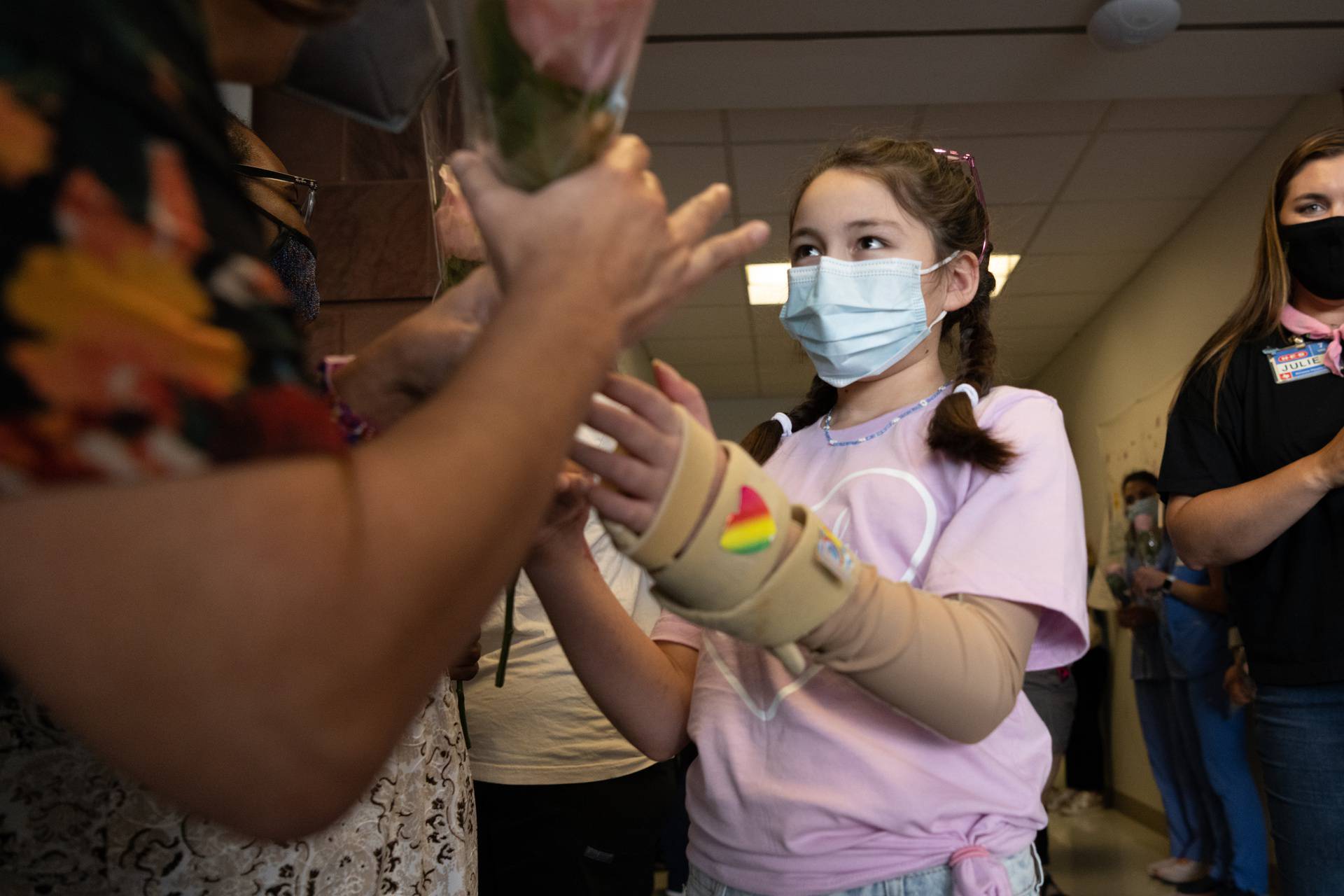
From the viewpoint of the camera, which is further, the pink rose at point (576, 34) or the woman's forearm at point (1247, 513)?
the woman's forearm at point (1247, 513)

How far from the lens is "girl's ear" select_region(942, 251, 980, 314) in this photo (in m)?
1.34

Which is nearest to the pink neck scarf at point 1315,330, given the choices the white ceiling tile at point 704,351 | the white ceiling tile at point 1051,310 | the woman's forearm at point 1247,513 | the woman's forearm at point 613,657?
the woman's forearm at point 1247,513

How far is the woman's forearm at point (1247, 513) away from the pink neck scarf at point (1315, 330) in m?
0.23

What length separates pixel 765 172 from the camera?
4730 millimetres

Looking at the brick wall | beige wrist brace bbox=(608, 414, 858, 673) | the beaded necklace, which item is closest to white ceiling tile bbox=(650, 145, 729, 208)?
the brick wall

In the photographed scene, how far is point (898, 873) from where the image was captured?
3.01 ft

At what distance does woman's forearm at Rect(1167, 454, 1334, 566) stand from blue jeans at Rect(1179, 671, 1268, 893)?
1.98 metres

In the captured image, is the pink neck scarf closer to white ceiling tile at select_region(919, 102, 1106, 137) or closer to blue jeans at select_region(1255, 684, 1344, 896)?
blue jeans at select_region(1255, 684, 1344, 896)

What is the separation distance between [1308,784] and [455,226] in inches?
63.8

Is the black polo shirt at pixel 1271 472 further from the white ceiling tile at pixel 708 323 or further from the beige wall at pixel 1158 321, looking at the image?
the white ceiling tile at pixel 708 323

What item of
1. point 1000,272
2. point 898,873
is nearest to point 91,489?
point 898,873

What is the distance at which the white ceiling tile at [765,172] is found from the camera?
4.49 metres

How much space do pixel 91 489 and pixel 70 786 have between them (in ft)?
2.01

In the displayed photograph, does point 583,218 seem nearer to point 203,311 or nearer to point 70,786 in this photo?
point 203,311
